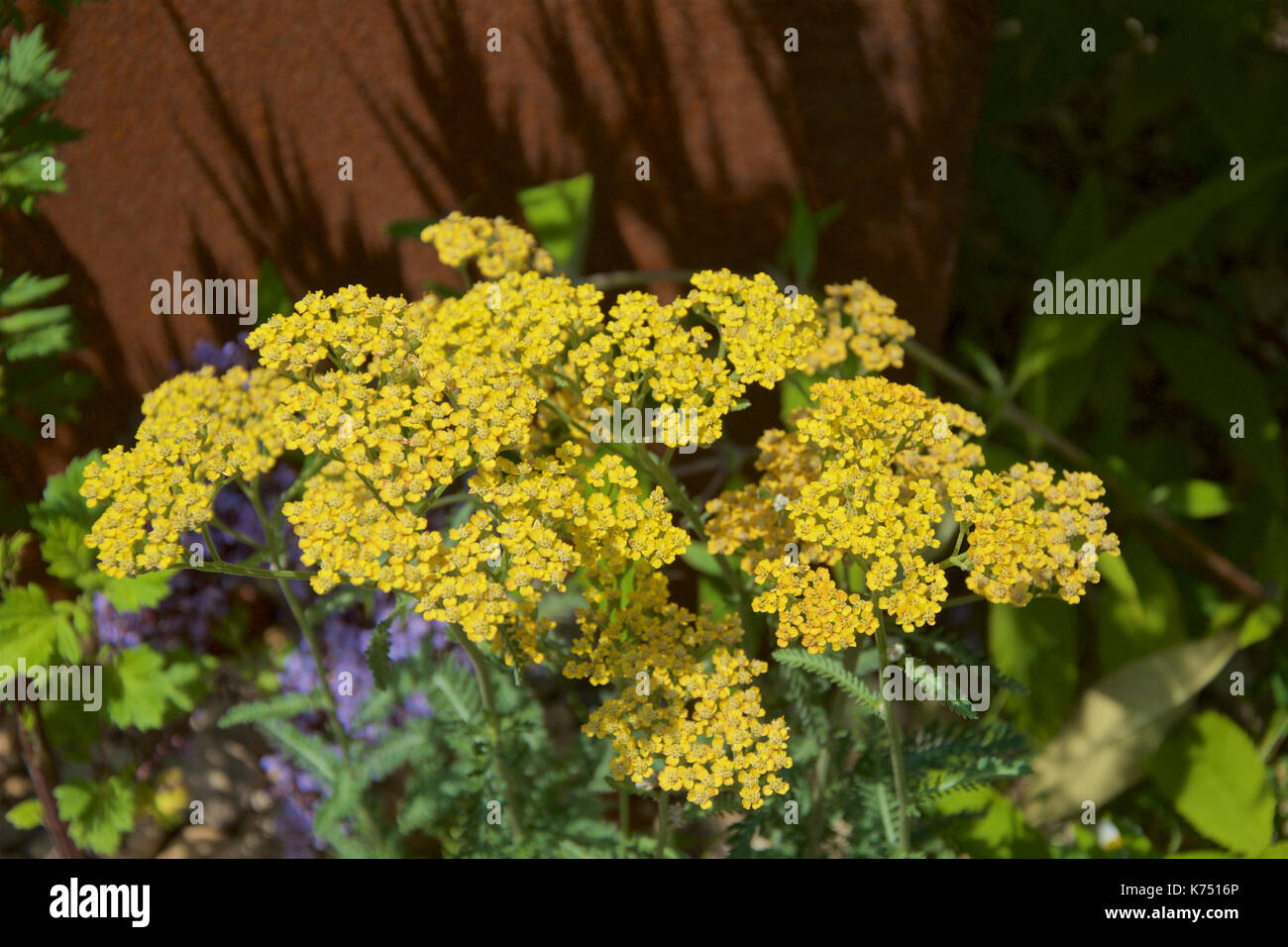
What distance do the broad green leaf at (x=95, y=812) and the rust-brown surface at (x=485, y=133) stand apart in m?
1.42

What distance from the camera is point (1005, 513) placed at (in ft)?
5.47

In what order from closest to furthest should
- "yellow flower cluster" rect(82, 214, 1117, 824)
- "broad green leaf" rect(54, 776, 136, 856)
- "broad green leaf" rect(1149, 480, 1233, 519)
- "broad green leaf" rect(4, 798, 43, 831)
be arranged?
"yellow flower cluster" rect(82, 214, 1117, 824), "broad green leaf" rect(54, 776, 136, 856), "broad green leaf" rect(4, 798, 43, 831), "broad green leaf" rect(1149, 480, 1233, 519)

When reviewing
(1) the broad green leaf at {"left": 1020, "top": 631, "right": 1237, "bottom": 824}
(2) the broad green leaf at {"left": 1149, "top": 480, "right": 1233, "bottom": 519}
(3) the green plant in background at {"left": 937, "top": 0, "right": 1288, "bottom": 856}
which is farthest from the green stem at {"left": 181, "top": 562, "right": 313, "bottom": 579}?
(2) the broad green leaf at {"left": 1149, "top": 480, "right": 1233, "bottom": 519}

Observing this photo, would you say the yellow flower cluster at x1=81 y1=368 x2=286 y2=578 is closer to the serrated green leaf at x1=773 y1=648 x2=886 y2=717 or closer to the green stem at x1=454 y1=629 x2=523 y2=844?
the green stem at x1=454 y1=629 x2=523 y2=844

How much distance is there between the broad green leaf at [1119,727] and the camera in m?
3.28

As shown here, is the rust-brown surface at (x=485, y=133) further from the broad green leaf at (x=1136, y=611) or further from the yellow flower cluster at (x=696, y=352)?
the yellow flower cluster at (x=696, y=352)

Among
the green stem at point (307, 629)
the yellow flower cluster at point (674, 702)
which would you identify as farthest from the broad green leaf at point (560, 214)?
the yellow flower cluster at point (674, 702)

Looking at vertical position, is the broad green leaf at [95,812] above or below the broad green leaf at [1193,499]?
below

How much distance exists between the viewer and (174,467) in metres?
1.75

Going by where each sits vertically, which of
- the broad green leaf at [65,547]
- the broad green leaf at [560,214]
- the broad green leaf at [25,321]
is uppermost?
the broad green leaf at [560,214]

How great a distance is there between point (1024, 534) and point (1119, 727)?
2036 millimetres

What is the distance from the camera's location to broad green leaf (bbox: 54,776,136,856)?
2908 mm

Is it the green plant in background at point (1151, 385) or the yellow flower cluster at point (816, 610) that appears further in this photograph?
the green plant in background at point (1151, 385)

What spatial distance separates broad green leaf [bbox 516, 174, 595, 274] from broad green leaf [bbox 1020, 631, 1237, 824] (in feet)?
7.29
